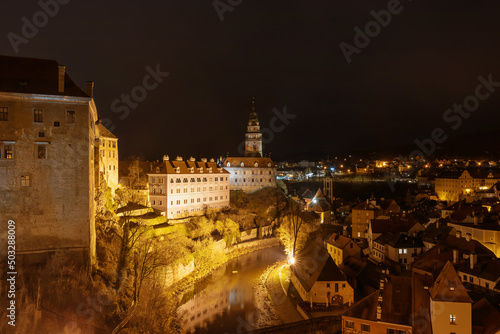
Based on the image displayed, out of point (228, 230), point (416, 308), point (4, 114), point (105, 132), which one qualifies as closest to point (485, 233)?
point (416, 308)

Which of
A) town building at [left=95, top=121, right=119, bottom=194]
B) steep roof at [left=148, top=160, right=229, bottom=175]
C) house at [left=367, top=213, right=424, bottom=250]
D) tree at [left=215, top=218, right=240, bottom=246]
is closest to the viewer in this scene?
town building at [left=95, top=121, right=119, bottom=194]

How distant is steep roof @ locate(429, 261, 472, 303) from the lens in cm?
1388

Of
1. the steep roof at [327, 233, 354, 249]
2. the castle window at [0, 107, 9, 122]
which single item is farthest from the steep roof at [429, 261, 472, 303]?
the castle window at [0, 107, 9, 122]

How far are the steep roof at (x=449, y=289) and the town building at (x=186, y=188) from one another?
82.8 ft

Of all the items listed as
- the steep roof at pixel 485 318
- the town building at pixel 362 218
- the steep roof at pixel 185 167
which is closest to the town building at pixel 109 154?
the steep roof at pixel 185 167

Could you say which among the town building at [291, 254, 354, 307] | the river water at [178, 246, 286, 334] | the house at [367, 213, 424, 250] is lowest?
the river water at [178, 246, 286, 334]

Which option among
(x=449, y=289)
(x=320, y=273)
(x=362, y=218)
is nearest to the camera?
(x=449, y=289)

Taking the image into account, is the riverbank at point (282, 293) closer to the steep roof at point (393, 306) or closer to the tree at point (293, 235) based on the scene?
the tree at point (293, 235)

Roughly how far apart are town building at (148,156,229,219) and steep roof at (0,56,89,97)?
63.9 ft

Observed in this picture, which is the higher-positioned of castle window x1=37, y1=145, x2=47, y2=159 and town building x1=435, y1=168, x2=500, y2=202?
castle window x1=37, y1=145, x2=47, y2=159

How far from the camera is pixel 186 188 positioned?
3703cm

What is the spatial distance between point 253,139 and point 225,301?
4147 centimetres

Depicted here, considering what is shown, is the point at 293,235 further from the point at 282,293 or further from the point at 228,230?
the point at 282,293

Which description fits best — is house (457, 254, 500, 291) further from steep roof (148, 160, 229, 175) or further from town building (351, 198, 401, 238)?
steep roof (148, 160, 229, 175)
